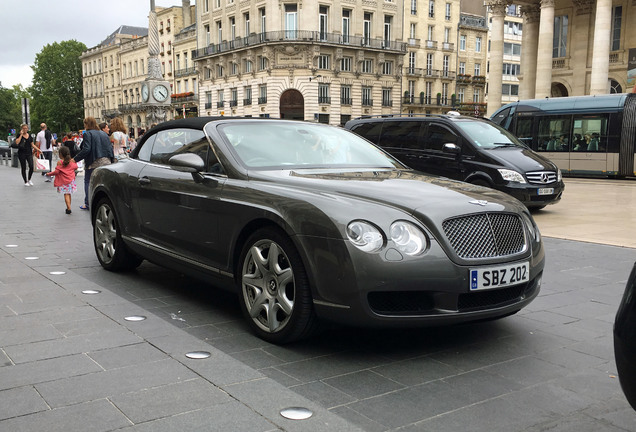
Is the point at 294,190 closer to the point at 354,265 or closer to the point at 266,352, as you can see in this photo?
the point at 354,265

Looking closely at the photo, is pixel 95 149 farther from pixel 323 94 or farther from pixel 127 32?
pixel 127 32

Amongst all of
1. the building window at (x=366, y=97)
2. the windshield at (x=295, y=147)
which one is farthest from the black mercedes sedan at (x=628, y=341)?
the building window at (x=366, y=97)

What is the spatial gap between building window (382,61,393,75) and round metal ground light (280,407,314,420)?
61995mm

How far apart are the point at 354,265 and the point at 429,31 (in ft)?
238

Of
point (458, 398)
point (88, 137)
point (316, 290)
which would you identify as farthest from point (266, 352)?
point (88, 137)

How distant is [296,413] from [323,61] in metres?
57.8

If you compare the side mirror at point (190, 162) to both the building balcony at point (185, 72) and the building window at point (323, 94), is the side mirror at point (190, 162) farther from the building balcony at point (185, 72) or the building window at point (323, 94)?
the building balcony at point (185, 72)

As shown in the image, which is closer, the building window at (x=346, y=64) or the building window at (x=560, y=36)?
the building window at (x=560, y=36)

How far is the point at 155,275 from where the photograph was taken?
6.24 m

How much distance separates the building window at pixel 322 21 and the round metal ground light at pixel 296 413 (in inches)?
2252

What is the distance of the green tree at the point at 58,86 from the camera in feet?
347

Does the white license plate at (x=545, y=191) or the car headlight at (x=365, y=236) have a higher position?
the car headlight at (x=365, y=236)

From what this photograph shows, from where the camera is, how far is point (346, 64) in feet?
198

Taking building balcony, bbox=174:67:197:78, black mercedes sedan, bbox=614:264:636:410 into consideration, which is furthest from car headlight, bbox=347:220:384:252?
building balcony, bbox=174:67:197:78
